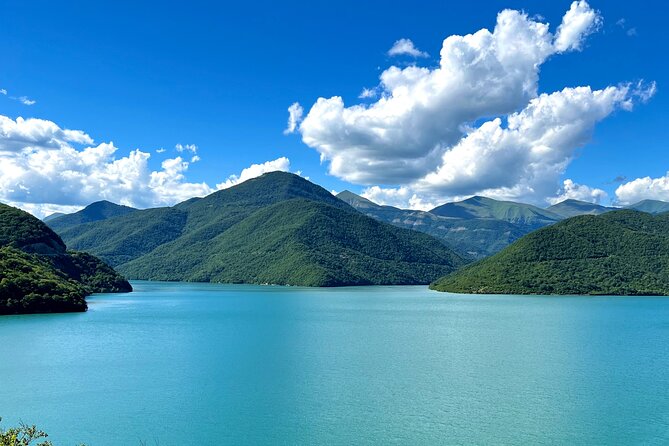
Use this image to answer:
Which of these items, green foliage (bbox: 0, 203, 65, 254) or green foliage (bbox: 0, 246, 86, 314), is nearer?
green foliage (bbox: 0, 246, 86, 314)

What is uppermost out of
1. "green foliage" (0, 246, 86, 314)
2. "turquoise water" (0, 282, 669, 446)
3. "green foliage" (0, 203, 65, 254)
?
"green foliage" (0, 203, 65, 254)

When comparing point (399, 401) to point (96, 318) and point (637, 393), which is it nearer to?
point (637, 393)

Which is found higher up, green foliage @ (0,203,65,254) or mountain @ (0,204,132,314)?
green foliage @ (0,203,65,254)

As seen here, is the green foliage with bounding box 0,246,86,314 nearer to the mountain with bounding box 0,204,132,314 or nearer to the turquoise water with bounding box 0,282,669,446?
the mountain with bounding box 0,204,132,314

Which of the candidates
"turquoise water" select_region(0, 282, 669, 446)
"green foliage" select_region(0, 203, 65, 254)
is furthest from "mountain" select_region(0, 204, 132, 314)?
"turquoise water" select_region(0, 282, 669, 446)

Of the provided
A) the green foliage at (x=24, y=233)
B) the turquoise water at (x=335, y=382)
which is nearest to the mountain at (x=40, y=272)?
the green foliage at (x=24, y=233)

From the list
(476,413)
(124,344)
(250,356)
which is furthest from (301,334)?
(476,413)

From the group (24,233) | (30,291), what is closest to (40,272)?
(30,291)

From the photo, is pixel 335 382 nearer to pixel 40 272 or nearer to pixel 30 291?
pixel 30 291
